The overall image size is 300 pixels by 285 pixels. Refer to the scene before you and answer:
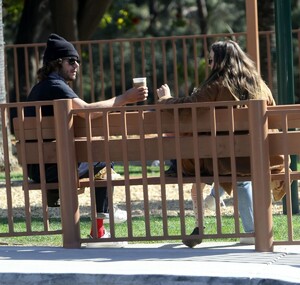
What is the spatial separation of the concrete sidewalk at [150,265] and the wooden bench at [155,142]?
10.1 inches

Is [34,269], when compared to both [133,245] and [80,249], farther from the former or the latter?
[133,245]

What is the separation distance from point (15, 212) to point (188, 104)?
3592mm

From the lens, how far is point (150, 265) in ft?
21.4

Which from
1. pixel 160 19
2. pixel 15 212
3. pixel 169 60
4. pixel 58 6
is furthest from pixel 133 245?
pixel 160 19

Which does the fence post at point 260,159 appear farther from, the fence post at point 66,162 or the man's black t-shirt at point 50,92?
the man's black t-shirt at point 50,92

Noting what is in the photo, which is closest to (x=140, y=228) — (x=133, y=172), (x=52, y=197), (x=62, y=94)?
(x=52, y=197)

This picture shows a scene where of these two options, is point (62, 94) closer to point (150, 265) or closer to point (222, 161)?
point (222, 161)

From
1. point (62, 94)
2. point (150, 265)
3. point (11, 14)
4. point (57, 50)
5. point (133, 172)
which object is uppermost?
point (11, 14)

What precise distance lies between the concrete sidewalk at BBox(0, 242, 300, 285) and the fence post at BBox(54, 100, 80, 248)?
0.84 ft

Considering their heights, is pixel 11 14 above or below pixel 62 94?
above

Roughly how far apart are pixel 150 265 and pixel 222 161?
3.31 ft

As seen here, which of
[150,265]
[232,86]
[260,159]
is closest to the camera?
[150,265]

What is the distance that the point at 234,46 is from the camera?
752 centimetres

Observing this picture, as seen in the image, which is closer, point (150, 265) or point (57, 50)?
point (150, 265)
